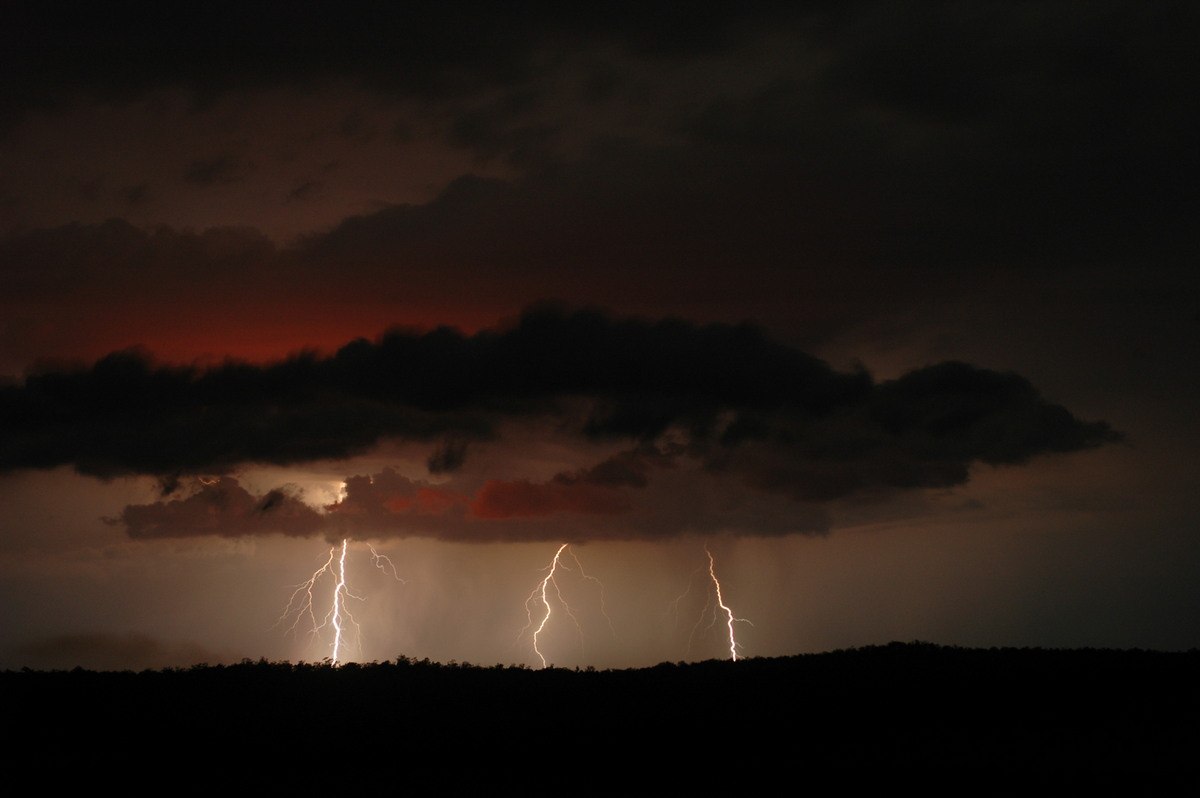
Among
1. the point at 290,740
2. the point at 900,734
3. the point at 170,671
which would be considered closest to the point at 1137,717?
the point at 900,734

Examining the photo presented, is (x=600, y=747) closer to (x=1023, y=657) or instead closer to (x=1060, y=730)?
(x=1060, y=730)

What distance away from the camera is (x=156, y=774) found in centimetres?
2162

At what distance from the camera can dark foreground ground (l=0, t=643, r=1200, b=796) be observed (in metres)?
20.8

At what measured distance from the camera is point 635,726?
24.5 metres

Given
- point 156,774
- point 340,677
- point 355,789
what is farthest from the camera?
point 340,677

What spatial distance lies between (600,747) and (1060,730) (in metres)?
9.90

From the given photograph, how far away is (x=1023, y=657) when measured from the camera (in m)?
29.6

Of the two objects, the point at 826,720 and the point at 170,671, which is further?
the point at 170,671

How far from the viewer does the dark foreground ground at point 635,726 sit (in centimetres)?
2081

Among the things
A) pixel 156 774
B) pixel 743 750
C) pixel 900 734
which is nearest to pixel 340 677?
pixel 156 774

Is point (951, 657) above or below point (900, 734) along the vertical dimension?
above

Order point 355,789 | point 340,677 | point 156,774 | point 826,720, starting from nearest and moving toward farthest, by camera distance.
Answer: point 355,789
point 156,774
point 826,720
point 340,677

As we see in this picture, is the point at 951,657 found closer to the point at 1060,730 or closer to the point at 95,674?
the point at 1060,730

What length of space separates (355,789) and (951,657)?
16997 mm
